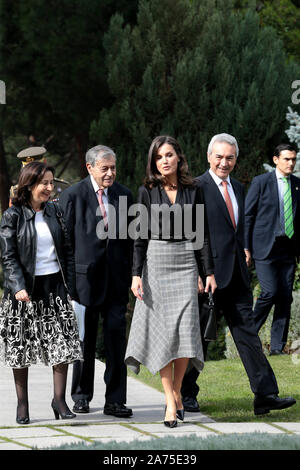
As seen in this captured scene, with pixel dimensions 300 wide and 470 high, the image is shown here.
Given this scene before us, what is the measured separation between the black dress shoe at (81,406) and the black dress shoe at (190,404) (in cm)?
70

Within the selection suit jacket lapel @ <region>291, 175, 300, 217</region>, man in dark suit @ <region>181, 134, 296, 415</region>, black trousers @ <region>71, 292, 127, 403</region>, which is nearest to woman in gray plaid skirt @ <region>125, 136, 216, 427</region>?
man in dark suit @ <region>181, 134, 296, 415</region>

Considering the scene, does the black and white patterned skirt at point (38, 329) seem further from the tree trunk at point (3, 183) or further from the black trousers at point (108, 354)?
the tree trunk at point (3, 183)

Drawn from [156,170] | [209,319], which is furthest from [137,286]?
[156,170]

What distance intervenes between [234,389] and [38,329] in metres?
2.25

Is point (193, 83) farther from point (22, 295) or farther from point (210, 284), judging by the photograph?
point (22, 295)

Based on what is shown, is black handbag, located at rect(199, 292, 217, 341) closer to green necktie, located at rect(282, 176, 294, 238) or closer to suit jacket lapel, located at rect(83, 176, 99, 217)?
suit jacket lapel, located at rect(83, 176, 99, 217)

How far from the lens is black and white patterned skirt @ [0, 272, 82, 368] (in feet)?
21.8

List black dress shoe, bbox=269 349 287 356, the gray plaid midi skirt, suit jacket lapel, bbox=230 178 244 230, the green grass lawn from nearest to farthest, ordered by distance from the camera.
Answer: the gray plaid midi skirt < the green grass lawn < suit jacket lapel, bbox=230 178 244 230 < black dress shoe, bbox=269 349 287 356

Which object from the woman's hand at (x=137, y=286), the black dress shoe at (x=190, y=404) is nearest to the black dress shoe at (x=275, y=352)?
the black dress shoe at (x=190, y=404)

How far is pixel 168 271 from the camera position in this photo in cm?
652

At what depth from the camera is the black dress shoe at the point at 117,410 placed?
6922 millimetres

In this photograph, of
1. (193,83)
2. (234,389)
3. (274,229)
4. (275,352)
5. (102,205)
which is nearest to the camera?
(102,205)

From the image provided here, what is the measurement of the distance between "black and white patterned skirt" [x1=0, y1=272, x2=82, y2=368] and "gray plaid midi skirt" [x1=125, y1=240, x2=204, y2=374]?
524 mm
